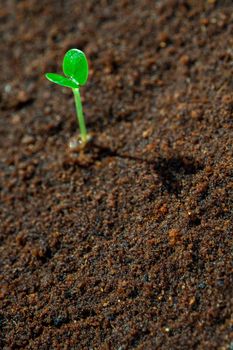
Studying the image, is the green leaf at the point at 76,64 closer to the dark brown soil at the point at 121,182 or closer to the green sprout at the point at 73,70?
the green sprout at the point at 73,70

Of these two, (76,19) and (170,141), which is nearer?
(170,141)

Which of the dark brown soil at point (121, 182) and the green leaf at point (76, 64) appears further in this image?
the green leaf at point (76, 64)

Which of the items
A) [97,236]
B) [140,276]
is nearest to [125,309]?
[140,276]

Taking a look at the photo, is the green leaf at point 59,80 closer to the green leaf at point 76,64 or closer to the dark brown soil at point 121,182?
the green leaf at point 76,64

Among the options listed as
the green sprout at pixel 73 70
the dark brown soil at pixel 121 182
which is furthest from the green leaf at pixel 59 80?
the dark brown soil at pixel 121 182

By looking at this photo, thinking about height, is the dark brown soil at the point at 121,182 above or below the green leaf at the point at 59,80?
below

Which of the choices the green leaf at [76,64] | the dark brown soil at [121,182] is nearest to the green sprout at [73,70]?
the green leaf at [76,64]

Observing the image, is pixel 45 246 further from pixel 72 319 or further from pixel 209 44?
pixel 209 44

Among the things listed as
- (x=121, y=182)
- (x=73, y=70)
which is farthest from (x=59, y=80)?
(x=121, y=182)

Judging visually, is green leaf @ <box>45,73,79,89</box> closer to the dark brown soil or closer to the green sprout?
the green sprout
